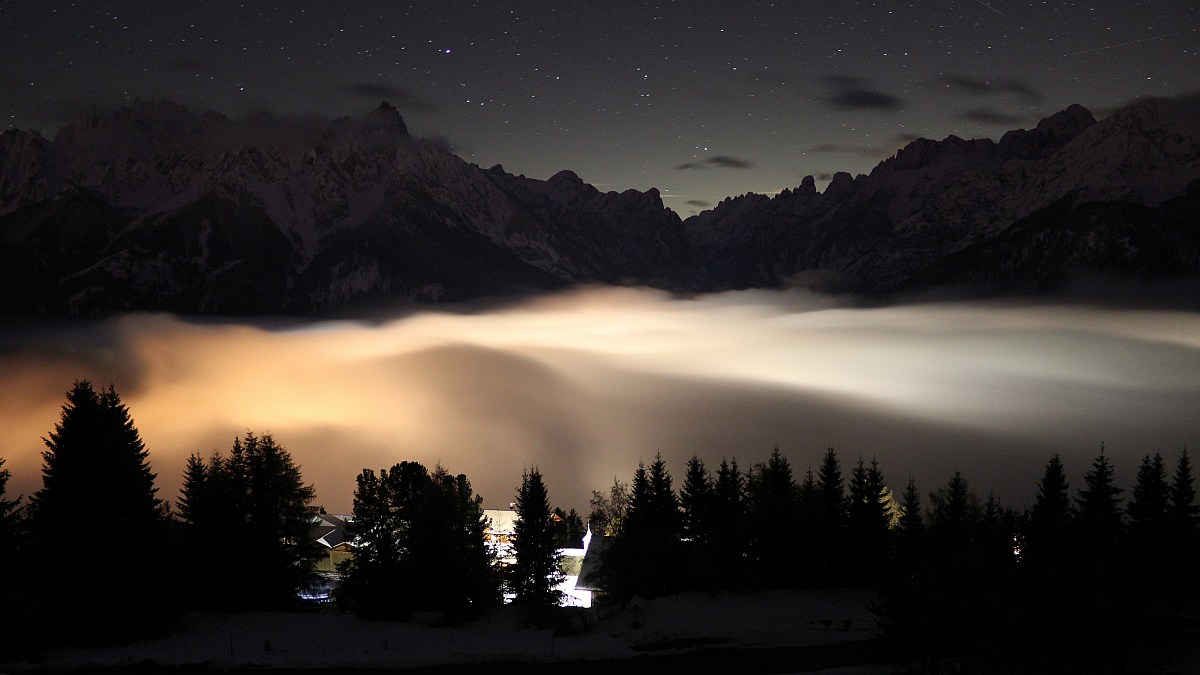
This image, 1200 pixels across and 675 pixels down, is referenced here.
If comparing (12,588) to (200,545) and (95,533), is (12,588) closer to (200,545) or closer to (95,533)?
(95,533)

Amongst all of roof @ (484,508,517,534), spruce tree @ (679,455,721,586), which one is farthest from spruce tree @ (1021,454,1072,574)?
roof @ (484,508,517,534)

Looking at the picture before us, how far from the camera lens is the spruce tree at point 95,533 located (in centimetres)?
3738

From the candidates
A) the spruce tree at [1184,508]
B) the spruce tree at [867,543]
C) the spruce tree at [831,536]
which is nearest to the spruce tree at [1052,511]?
the spruce tree at [1184,508]

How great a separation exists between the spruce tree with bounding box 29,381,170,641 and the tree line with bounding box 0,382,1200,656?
0.09 metres

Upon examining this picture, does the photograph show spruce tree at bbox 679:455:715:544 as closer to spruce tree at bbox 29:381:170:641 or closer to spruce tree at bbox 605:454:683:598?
spruce tree at bbox 605:454:683:598

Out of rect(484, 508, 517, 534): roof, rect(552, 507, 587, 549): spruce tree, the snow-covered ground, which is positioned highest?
the snow-covered ground

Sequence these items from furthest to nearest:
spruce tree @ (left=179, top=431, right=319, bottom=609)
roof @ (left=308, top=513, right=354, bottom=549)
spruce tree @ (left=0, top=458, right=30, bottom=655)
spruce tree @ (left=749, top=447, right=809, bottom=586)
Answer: roof @ (left=308, top=513, right=354, bottom=549) → spruce tree @ (left=749, top=447, right=809, bottom=586) → spruce tree @ (left=179, top=431, right=319, bottom=609) → spruce tree @ (left=0, top=458, right=30, bottom=655)

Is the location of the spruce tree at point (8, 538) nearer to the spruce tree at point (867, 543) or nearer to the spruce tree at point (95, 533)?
the spruce tree at point (95, 533)

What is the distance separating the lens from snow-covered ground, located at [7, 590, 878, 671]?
34438 millimetres

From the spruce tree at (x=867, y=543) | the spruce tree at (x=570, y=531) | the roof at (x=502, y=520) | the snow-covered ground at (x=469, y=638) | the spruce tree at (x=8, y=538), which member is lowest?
the spruce tree at (x=570, y=531)

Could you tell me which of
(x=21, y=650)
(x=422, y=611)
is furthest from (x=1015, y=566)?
(x=21, y=650)

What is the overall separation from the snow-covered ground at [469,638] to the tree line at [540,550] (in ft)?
7.30

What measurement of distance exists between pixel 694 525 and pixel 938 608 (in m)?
29.8

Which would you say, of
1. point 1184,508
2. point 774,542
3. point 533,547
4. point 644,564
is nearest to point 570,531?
point 533,547
